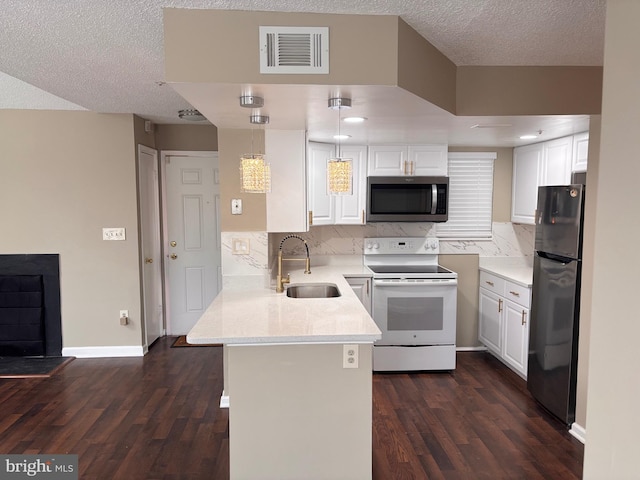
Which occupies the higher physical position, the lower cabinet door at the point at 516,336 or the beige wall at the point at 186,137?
the beige wall at the point at 186,137

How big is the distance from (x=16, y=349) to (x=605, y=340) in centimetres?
475

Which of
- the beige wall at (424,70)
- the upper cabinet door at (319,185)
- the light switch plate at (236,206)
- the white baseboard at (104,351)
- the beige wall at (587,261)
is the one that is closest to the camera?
the beige wall at (424,70)

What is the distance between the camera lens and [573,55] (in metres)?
2.38

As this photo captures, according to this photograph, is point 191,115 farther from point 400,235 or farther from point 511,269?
point 511,269

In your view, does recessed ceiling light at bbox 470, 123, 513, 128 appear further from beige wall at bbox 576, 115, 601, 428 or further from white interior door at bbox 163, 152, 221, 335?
white interior door at bbox 163, 152, 221, 335

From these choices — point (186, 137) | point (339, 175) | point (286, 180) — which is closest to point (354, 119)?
point (339, 175)

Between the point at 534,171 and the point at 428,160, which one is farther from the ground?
the point at 428,160

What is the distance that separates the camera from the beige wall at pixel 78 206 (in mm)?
3998

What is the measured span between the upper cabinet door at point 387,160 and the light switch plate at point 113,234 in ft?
7.94

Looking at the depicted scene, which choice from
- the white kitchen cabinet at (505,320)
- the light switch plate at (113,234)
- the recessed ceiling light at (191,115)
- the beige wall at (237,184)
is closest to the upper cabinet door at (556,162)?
the white kitchen cabinet at (505,320)

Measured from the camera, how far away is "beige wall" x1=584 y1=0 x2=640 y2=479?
1.26m

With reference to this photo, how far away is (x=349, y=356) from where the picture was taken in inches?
87.0

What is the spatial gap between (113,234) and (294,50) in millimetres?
3011

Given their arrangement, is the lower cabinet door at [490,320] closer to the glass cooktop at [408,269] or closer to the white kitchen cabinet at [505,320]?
the white kitchen cabinet at [505,320]
